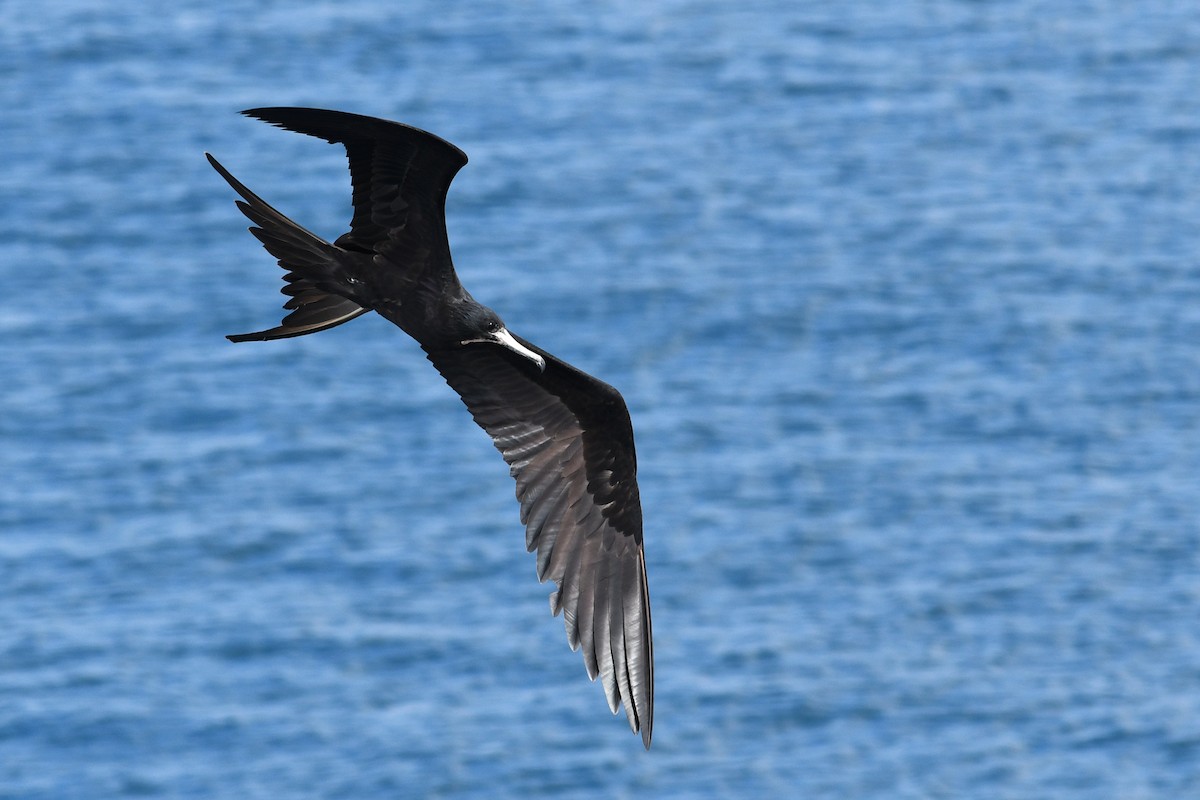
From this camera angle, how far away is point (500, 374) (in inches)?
492

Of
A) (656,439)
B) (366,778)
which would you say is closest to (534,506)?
(366,778)

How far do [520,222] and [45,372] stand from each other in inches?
412

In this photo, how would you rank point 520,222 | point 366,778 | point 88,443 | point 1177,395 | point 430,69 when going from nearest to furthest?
point 366,778
point 88,443
point 1177,395
point 520,222
point 430,69

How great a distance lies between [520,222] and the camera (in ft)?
146

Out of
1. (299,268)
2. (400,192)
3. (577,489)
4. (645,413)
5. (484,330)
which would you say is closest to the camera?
(400,192)

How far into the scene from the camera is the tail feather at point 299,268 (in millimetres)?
10328

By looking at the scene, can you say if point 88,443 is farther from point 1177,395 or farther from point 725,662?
point 1177,395

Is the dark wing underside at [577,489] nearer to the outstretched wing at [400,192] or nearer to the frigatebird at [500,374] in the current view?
the frigatebird at [500,374]

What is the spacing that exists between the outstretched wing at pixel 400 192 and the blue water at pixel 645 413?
21.2 m

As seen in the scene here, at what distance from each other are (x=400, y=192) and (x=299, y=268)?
0.66 m

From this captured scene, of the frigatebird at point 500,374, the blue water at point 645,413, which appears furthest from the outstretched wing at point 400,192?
the blue water at point 645,413

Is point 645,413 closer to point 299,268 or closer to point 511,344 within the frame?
point 511,344

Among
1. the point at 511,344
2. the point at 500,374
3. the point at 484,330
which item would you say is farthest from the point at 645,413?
the point at 484,330

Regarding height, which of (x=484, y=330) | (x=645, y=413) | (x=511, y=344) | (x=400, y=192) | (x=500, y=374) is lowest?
(x=645, y=413)
